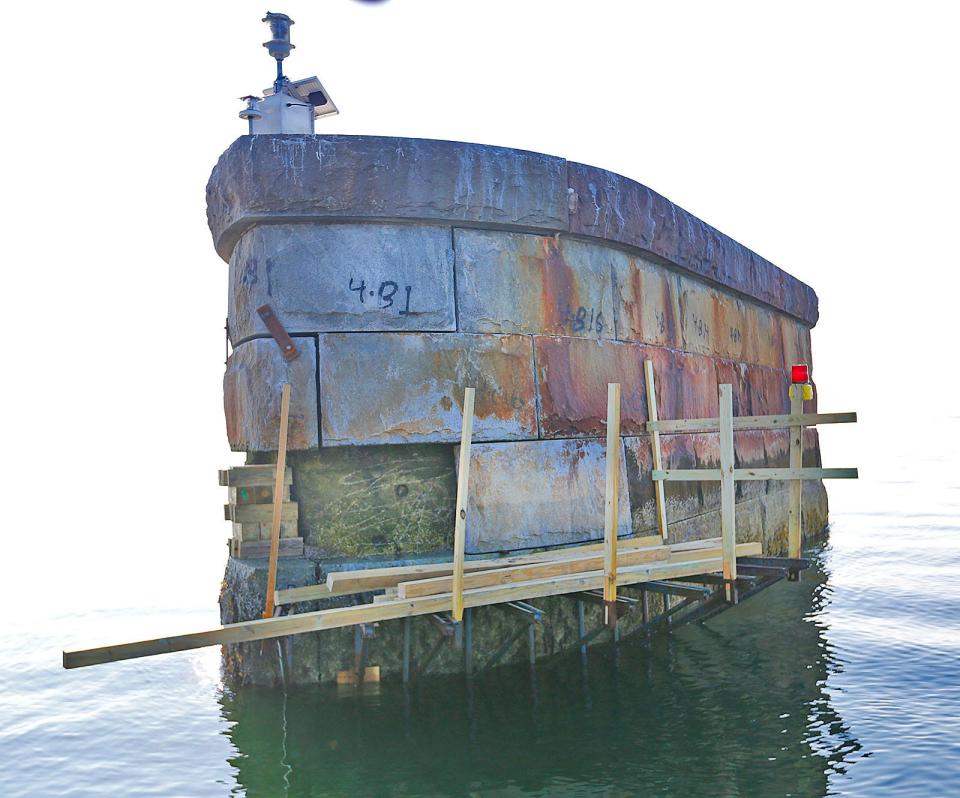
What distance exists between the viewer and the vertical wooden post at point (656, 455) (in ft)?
28.6

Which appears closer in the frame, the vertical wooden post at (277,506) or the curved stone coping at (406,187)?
the vertical wooden post at (277,506)

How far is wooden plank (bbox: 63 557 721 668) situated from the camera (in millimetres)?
5457

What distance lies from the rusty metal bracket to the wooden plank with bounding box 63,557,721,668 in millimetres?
1991

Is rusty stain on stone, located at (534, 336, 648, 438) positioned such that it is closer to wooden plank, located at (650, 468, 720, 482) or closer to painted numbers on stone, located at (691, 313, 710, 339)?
wooden plank, located at (650, 468, 720, 482)

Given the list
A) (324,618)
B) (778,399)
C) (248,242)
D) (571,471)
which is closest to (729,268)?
(778,399)

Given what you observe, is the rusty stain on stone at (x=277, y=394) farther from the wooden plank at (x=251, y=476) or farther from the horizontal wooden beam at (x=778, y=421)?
the horizontal wooden beam at (x=778, y=421)

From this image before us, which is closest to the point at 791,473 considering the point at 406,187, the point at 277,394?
the point at 406,187

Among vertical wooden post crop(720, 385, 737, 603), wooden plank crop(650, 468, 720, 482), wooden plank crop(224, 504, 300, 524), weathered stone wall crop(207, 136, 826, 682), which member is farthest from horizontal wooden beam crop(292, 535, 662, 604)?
wooden plank crop(650, 468, 720, 482)

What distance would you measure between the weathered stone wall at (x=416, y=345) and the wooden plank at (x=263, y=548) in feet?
0.40

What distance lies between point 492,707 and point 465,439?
2059 millimetres

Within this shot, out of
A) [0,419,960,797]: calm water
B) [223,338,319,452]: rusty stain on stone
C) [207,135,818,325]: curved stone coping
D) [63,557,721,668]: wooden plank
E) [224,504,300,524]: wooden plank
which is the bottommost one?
[0,419,960,797]: calm water

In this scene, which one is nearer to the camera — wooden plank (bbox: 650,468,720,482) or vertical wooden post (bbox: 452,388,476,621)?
vertical wooden post (bbox: 452,388,476,621)

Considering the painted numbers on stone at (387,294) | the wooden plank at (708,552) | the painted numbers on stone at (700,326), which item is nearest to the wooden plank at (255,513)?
the painted numbers on stone at (387,294)

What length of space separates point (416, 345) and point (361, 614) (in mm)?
2262
